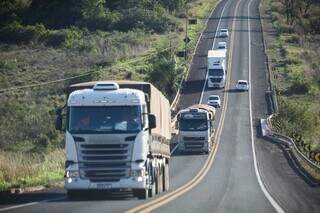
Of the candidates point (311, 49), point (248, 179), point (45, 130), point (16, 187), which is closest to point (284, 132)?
point (45, 130)

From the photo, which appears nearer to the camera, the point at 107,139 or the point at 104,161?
the point at 107,139

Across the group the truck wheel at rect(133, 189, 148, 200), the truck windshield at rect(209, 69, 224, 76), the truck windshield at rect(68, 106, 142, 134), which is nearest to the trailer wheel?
the truck wheel at rect(133, 189, 148, 200)

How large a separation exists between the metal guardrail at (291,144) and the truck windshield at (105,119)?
56.8 feet

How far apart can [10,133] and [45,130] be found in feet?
8.47

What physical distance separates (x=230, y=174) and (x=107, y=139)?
63.1 feet

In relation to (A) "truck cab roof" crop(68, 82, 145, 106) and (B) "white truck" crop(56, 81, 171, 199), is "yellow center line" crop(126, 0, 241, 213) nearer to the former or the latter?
(B) "white truck" crop(56, 81, 171, 199)

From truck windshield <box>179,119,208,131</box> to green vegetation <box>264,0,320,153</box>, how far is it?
273 inches

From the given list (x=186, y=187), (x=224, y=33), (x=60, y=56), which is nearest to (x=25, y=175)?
(x=186, y=187)

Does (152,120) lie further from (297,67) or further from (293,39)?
(293,39)

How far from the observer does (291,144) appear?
55906 millimetres

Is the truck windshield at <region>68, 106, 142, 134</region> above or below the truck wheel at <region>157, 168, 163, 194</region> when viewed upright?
above

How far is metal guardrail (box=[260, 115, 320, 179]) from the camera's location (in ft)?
134

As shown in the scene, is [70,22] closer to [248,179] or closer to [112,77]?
[112,77]

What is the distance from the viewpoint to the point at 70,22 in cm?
13712
